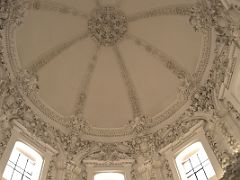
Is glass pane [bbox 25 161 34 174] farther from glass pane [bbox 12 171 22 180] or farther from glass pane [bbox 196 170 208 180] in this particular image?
glass pane [bbox 196 170 208 180]

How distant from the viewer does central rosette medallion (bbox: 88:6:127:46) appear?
18031mm

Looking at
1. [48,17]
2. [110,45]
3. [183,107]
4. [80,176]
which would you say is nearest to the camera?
[80,176]

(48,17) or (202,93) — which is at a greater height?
(48,17)

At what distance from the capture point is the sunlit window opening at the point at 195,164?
12828mm

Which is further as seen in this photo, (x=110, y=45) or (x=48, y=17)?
(x=110, y=45)

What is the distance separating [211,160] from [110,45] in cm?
795

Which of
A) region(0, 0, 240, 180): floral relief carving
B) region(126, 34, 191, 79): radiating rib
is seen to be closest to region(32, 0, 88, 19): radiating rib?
region(0, 0, 240, 180): floral relief carving

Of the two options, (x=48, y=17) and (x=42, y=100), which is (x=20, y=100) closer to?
(x=42, y=100)

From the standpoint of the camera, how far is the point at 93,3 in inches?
698

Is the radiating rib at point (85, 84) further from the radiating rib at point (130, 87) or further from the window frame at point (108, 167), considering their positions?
the window frame at point (108, 167)

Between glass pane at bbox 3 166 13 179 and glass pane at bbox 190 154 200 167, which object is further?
glass pane at bbox 190 154 200 167

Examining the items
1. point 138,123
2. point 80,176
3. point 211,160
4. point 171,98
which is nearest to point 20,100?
point 80,176

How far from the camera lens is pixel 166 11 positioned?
17.1 m

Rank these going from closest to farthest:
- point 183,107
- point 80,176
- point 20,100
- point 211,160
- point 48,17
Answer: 1. point 211,160
2. point 80,176
3. point 20,100
4. point 183,107
5. point 48,17
